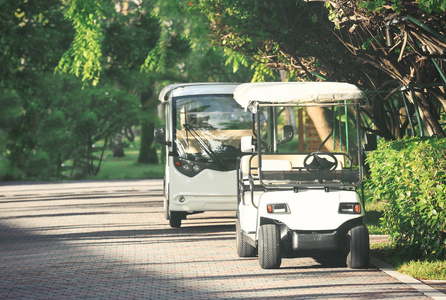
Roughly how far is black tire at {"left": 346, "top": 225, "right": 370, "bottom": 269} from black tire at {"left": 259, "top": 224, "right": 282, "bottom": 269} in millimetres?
835

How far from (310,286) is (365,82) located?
9.94 metres

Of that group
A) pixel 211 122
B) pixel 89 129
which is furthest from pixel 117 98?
pixel 211 122

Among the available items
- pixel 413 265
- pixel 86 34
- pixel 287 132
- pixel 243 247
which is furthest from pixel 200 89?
pixel 86 34

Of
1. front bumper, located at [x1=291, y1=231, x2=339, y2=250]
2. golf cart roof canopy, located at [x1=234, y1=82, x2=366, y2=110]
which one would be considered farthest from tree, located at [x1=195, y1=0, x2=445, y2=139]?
front bumper, located at [x1=291, y1=231, x2=339, y2=250]

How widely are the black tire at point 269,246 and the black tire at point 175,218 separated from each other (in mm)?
5439

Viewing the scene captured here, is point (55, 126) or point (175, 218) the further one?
point (55, 126)

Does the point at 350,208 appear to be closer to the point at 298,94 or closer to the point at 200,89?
the point at 298,94

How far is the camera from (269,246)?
10555 millimetres

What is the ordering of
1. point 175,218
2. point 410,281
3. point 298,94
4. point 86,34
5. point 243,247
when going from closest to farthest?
1. point 410,281
2. point 298,94
3. point 243,247
4. point 175,218
5. point 86,34

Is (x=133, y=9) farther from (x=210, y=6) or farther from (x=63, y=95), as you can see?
(x=210, y=6)

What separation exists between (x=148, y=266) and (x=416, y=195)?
3.44m

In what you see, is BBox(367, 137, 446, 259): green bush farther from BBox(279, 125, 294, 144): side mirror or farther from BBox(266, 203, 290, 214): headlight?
BBox(279, 125, 294, 144): side mirror

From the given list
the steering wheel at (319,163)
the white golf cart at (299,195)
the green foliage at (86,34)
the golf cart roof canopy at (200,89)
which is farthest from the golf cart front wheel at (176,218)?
the green foliage at (86,34)

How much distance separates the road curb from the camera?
878 centimetres
